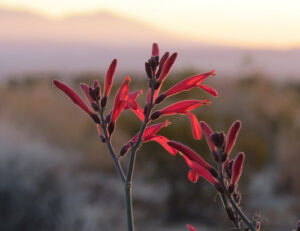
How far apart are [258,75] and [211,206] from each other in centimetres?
1759

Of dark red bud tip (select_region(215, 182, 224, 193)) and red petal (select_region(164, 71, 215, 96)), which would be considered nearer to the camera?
dark red bud tip (select_region(215, 182, 224, 193))

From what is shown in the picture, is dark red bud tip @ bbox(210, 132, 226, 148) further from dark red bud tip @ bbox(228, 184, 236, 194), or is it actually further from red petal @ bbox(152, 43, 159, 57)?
red petal @ bbox(152, 43, 159, 57)

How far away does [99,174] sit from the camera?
14.7 metres

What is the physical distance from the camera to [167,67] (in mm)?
2154

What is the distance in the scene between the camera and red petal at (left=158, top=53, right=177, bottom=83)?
2.13 metres

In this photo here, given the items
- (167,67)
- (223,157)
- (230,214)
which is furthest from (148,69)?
(230,214)

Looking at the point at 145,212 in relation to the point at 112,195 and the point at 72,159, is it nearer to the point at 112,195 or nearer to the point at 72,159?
the point at 112,195

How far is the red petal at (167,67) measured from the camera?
6.98ft

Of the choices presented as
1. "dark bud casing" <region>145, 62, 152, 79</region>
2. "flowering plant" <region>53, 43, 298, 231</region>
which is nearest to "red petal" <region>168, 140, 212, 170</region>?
"flowering plant" <region>53, 43, 298, 231</region>

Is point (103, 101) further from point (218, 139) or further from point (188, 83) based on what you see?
point (218, 139)

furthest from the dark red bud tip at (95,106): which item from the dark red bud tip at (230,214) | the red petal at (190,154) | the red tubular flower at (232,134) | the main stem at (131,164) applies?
the dark red bud tip at (230,214)

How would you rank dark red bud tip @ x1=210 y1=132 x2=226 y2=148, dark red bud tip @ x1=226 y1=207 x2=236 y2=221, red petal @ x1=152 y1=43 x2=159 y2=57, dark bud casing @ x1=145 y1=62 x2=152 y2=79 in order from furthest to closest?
red petal @ x1=152 y1=43 x2=159 y2=57 → dark bud casing @ x1=145 y1=62 x2=152 y2=79 → dark red bud tip @ x1=226 y1=207 x2=236 y2=221 → dark red bud tip @ x1=210 y1=132 x2=226 y2=148

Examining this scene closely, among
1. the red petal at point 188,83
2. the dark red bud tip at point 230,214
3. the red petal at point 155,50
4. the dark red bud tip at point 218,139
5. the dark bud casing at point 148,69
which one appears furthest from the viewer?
the red petal at point 188,83

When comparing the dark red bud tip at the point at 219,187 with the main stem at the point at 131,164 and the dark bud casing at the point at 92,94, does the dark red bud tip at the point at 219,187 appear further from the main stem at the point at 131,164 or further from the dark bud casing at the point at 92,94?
the dark bud casing at the point at 92,94
